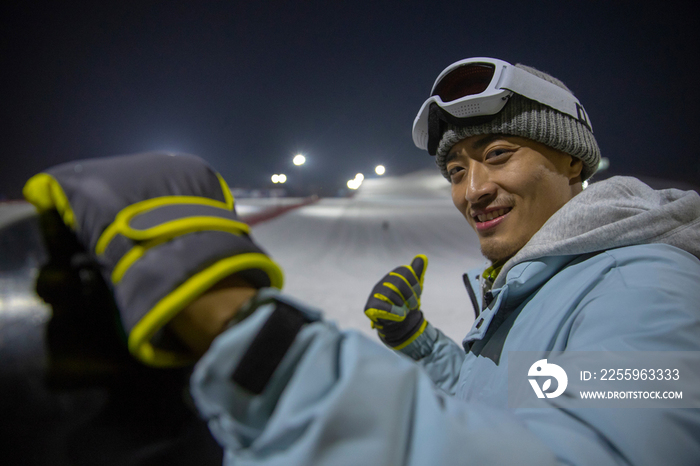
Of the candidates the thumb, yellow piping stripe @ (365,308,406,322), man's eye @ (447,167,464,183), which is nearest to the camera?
man's eye @ (447,167,464,183)

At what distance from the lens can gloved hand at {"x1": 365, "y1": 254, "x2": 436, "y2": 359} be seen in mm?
1431

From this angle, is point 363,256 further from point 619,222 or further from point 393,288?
point 619,222

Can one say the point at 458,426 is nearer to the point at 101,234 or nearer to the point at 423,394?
the point at 423,394

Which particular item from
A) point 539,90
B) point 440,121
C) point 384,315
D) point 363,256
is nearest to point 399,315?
point 384,315

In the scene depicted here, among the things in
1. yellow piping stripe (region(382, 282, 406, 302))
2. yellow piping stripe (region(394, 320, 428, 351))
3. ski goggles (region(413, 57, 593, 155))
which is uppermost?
ski goggles (region(413, 57, 593, 155))

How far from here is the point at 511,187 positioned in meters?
1.09

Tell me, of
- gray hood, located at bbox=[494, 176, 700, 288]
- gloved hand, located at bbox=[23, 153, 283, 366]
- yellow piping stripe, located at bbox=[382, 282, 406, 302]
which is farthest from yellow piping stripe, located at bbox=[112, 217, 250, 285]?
yellow piping stripe, located at bbox=[382, 282, 406, 302]

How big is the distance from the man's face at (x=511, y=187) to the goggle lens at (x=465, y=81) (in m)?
0.30

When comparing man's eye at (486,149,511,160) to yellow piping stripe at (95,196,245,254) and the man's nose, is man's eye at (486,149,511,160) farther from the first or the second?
yellow piping stripe at (95,196,245,254)

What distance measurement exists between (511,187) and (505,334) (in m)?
0.56

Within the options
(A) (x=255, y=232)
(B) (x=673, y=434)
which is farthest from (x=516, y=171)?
(A) (x=255, y=232)

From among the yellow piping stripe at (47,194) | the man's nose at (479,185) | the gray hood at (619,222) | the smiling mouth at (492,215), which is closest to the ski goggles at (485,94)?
the man's nose at (479,185)

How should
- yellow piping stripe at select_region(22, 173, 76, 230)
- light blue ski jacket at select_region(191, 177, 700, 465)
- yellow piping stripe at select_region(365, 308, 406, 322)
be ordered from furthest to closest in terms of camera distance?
yellow piping stripe at select_region(365, 308, 406, 322)
yellow piping stripe at select_region(22, 173, 76, 230)
light blue ski jacket at select_region(191, 177, 700, 465)

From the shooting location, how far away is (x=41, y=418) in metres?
0.59
